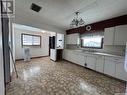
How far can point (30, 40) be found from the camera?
6043 mm

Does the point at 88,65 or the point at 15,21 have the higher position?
the point at 15,21

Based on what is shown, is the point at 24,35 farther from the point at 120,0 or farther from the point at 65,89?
the point at 120,0

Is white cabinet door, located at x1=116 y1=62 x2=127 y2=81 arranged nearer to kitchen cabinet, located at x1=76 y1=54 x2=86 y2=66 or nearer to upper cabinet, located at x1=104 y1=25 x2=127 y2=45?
upper cabinet, located at x1=104 y1=25 x2=127 y2=45

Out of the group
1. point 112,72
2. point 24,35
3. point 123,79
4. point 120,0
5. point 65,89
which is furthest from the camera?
point 24,35

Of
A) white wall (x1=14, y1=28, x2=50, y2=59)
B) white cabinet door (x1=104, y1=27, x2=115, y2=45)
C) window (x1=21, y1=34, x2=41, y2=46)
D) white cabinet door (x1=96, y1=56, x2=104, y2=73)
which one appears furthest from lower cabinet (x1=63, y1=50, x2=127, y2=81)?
window (x1=21, y1=34, x2=41, y2=46)

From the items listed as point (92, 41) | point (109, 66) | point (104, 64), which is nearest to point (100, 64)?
point (104, 64)

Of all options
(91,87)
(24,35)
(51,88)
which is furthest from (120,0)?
(24,35)

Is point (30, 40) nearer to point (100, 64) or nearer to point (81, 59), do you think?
point (81, 59)

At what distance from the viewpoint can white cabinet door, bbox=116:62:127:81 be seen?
2.59 m

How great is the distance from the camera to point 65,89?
216 centimetres

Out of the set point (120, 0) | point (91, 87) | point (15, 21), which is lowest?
point (91, 87)

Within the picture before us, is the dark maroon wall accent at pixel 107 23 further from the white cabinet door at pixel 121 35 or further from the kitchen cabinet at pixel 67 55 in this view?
the kitchen cabinet at pixel 67 55

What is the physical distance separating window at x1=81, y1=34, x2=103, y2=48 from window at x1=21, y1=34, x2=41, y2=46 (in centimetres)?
358

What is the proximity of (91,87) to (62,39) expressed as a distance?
4.28 metres
